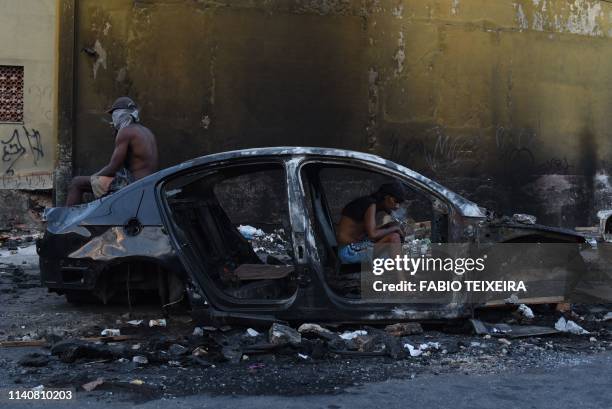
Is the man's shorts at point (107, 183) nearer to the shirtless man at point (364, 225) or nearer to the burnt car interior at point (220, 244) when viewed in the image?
the burnt car interior at point (220, 244)

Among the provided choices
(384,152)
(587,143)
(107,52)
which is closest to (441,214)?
(384,152)

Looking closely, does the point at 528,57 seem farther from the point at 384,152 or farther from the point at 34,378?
the point at 34,378

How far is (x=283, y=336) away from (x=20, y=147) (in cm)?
1262

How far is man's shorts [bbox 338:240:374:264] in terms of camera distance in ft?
18.1

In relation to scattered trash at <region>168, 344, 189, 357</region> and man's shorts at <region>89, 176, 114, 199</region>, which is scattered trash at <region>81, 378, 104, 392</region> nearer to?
scattered trash at <region>168, 344, 189, 357</region>

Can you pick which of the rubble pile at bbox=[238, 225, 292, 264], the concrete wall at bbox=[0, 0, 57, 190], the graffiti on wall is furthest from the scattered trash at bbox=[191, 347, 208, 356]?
the graffiti on wall

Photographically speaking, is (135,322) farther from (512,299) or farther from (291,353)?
(512,299)

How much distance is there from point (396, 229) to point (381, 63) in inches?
237

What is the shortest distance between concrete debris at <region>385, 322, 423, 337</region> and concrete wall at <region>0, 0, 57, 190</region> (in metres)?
12.0

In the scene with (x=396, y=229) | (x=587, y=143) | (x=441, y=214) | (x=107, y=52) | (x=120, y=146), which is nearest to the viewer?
(x=441, y=214)

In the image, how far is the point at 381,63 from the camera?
10914 mm

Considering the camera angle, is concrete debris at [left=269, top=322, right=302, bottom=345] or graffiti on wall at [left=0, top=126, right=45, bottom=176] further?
graffiti on wall at [left=0, top=126, right=45, bottom=176]

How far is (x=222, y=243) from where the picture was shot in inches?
226

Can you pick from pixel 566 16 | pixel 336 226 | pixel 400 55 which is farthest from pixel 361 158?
pixel 566 16
